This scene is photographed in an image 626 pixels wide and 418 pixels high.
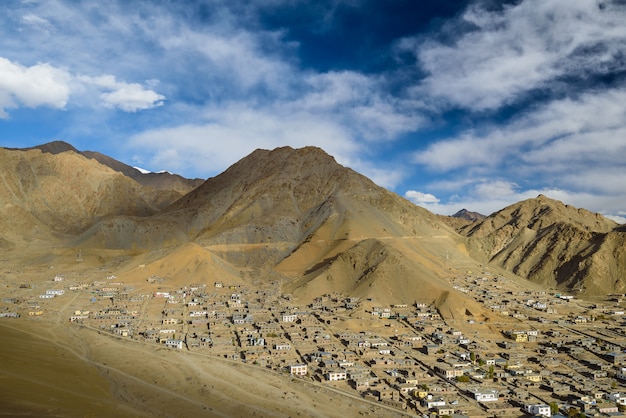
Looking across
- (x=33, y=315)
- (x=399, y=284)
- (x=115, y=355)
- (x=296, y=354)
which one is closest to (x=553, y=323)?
(x=399, y=284)

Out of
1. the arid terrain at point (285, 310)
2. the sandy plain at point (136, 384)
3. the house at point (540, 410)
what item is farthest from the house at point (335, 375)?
the house at point (540, 410)

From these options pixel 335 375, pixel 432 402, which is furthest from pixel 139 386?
pixel 432 402

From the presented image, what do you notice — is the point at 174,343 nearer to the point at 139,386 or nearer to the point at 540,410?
the point at 139,386

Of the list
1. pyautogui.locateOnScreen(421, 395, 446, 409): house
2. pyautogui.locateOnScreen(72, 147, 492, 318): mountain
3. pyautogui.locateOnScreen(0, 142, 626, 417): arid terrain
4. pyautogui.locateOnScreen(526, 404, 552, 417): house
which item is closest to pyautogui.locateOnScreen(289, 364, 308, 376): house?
pyautogui.locateOnScreen(0, 142, 626, 417): arid terrain

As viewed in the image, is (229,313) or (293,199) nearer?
(229,313)

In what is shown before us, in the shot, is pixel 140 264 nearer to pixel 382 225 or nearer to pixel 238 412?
pixel 382 225

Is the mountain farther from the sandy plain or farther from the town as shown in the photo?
the sandy plain
